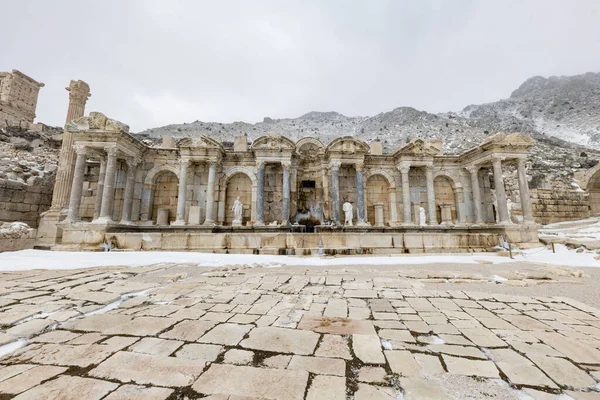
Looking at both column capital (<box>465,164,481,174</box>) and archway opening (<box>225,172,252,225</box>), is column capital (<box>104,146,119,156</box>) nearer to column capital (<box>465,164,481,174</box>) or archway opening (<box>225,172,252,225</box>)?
archway opening (<box>225,172,252,225</box>)

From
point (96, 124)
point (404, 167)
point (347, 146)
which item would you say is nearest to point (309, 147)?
point (347, 146)

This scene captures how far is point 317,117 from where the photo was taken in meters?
83.9

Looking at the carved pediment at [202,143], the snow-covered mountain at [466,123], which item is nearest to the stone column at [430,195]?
the carved pediment at [202,143]

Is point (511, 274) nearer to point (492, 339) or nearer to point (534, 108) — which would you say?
point (492, 339)

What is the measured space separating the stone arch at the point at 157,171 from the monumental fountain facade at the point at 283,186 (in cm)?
6

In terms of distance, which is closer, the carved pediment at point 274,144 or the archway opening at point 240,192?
the carved pediment at point 274,144

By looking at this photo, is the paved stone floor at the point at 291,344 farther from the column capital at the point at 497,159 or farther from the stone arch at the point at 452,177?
the stone arch at the point at 452,177

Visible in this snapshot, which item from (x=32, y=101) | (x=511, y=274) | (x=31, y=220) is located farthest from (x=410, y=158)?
(x=32, y=101)

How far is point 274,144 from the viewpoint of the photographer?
52.5 ft

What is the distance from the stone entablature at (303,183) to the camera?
1537cm

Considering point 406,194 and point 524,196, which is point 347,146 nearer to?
point 406,194

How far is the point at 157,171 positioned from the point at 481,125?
224ft

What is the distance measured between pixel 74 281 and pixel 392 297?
5.94 m

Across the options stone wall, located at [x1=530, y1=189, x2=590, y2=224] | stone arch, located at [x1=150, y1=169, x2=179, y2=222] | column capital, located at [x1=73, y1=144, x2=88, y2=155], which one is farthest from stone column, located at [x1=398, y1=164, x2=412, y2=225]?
column capital, located at [x1=73, y1=144, x2=88, y2=155]
